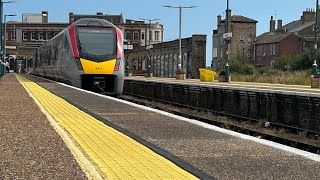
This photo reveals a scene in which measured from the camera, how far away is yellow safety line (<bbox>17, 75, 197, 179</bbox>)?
5395 mm

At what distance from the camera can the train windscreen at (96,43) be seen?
23.1m

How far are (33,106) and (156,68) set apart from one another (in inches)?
2518

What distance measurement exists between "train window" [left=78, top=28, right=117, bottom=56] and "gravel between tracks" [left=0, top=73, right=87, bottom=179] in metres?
13.5

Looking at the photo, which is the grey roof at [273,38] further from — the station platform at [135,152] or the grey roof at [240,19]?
the station platform at [135,152]

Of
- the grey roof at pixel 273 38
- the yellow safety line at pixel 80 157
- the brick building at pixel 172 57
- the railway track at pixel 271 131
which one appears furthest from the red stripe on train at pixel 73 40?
the grey roof at pixel 273 38

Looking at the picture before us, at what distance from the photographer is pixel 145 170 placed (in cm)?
557

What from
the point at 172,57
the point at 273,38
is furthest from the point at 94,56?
the point at 273,38

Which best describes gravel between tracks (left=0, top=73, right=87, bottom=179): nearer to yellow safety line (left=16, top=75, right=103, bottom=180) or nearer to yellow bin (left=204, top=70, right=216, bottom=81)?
yellow safety line (left=16, top=75, right=103, bottom=180)

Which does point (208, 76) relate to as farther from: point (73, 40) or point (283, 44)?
point (283, 44)

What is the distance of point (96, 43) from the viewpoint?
23.5 metres

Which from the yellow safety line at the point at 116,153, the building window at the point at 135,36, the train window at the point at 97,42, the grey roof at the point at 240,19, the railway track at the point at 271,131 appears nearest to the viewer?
the yellow safety line at the point at 116,153

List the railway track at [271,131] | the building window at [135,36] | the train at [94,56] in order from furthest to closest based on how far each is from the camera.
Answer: the building window at [135,36] → the train at [94,56] → the railway track at [271,131]

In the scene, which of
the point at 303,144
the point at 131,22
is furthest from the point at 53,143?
the point at 131,22

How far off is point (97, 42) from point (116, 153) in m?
17.5
